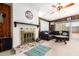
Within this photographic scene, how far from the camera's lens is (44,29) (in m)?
2.30

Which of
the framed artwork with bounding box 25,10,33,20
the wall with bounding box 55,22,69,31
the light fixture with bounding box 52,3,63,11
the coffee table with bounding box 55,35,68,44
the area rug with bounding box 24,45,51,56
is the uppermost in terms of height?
the light fixture with bounding box 52,3,63,11

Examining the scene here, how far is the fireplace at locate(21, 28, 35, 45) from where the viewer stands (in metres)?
2.21

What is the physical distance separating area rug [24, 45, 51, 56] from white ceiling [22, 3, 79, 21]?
2.57ft

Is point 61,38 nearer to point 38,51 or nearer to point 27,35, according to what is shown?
point 38,51

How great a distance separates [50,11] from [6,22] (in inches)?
47.5

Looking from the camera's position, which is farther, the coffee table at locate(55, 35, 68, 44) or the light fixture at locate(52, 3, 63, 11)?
the coffee table at locate(55, 35, 68, 44)

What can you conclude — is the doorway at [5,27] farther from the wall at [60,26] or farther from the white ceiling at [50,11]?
the wall at [60,26]

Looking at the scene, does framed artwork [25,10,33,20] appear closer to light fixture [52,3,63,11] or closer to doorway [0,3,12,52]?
doorway [0,3,12,52]

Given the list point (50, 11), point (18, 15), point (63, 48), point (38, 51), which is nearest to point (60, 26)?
point (50, 11)

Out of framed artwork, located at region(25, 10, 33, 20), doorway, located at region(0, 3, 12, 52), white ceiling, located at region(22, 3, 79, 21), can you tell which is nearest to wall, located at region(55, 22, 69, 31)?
white ceiling, located at region(22, 3, 79, 21)

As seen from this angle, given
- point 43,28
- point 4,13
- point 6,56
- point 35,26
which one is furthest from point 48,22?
point 6,56

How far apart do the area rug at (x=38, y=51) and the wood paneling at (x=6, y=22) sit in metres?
0.70

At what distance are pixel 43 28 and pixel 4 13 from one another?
1106 millimetres

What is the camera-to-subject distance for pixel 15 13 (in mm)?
2102
